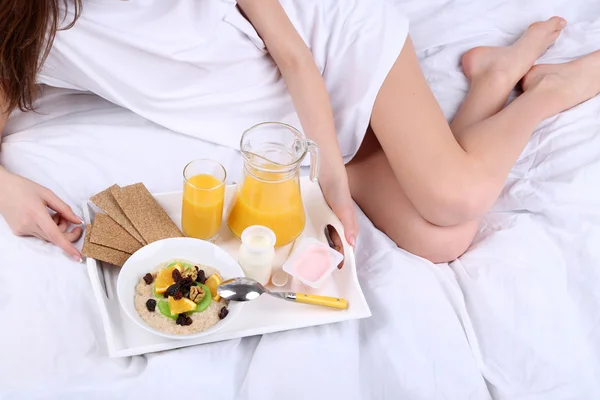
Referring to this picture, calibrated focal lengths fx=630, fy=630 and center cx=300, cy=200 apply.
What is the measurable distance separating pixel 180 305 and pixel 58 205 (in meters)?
0.33

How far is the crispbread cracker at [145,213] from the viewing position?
42.5 inches

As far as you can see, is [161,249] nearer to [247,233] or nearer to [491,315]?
[247,233]

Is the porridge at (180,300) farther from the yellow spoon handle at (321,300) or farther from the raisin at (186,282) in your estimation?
the yellow spoon handle at (321,300)

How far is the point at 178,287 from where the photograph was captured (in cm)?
96

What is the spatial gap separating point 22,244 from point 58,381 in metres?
0.28

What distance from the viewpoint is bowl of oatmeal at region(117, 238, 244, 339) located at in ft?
3.10

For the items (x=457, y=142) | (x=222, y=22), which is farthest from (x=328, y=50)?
(x=457, y=142)

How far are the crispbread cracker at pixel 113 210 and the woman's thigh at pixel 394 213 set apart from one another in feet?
1.79

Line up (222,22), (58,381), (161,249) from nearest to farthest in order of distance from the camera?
(58,381), (161,249), (222,22)

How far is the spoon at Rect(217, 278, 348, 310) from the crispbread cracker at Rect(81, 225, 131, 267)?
191 mm

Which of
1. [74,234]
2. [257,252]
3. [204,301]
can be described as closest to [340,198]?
[257,252]

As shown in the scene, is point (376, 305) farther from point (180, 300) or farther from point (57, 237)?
point (57, 237)

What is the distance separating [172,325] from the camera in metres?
0.95

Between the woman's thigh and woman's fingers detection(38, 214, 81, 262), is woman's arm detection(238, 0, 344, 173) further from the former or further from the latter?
Result: woman's fingers detection(38, 214, 81, 262)
